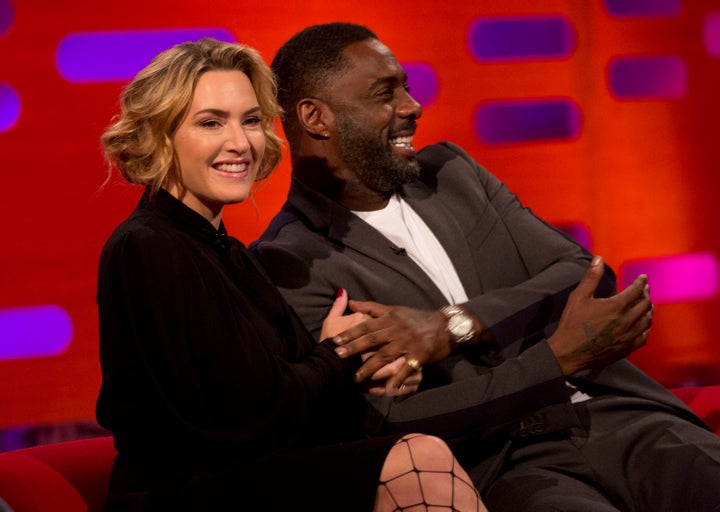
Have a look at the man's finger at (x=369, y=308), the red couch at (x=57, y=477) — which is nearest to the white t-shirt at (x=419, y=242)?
the man's finger at (x=369, y=308)

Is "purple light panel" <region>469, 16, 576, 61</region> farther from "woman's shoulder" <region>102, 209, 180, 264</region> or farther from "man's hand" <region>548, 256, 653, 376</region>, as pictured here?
"woman's shoulder" <region>102, 209, 180, 264</region>

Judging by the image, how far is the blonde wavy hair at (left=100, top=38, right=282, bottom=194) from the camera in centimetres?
206

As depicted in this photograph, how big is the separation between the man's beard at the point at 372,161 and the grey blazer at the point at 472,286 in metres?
0.06

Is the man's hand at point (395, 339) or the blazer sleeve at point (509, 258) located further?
the blazer sleeve at point (509, 258)

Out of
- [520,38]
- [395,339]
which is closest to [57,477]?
[395,339]

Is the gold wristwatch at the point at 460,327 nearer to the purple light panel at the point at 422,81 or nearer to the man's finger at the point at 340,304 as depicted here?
the man's finger at the point at 340,304

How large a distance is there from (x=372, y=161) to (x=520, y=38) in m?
1.05

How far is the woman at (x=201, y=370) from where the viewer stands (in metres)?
1.81

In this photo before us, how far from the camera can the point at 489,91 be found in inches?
133

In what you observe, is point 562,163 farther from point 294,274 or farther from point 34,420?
point 34,420

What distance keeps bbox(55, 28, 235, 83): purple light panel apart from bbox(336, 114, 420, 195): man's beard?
769 millimetres

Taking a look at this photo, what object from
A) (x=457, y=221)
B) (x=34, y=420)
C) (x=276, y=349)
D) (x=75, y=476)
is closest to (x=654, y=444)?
(x=457, y=221)

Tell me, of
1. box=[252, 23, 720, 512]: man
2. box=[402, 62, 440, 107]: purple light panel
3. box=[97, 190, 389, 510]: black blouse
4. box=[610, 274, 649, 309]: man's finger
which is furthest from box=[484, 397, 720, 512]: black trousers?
box=[402, 62, 440, 107]: purple light panel

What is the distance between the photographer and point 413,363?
2.21 metres
